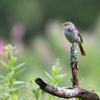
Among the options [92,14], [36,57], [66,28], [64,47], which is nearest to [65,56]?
[64,47]

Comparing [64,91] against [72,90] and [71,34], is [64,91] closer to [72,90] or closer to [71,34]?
[72,90]

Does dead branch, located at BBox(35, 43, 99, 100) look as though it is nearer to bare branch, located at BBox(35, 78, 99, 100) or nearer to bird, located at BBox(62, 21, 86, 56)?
bare branch, located at BBox(35, 78, 99, 100)

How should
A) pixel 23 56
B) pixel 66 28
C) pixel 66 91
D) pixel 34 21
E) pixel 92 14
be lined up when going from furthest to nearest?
pixel 92 14 → pixel 34 21 → pixel 23 56 → pixel 66 28 → pixel 66 91

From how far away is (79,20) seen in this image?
17.9 metres

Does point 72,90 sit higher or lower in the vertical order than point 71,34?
lower

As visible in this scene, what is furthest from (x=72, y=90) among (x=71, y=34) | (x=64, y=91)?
(x=71, y=34)

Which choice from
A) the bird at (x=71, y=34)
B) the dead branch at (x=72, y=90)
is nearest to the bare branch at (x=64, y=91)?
the dead branch at (x=72, y=90)

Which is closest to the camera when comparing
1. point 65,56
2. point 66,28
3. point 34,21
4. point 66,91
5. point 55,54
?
point 66,91

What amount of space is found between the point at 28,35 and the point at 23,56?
39.5 feet

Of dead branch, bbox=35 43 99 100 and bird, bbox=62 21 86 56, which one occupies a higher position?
bird, bbox=62 21 86 56

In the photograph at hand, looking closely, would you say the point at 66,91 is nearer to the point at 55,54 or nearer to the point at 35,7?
the point at 55,54

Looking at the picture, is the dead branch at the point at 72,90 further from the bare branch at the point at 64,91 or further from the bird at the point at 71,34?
the bird at the point at 71,34

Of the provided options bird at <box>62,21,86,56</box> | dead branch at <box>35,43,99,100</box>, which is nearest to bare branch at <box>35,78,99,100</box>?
dead branch at <box>35,43,99,100</box>

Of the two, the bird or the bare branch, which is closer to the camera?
the bare branch
